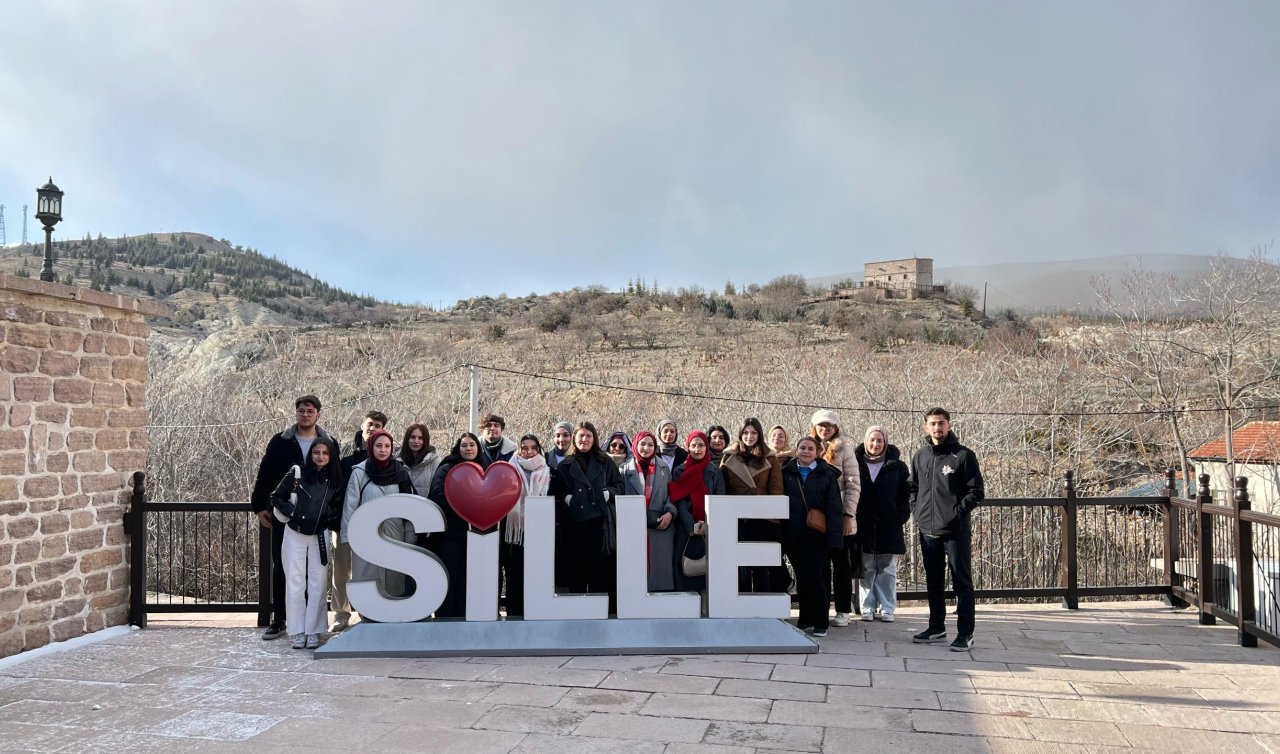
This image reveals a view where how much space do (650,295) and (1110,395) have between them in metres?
36.9

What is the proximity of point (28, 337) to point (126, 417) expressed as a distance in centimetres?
116

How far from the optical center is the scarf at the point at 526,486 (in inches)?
278

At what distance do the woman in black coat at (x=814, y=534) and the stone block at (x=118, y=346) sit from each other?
569cm

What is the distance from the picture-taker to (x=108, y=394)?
721cm

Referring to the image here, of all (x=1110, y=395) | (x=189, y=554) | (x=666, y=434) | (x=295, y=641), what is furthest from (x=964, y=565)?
(x=1110, y=395)

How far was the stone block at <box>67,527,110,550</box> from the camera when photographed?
6.80 metres

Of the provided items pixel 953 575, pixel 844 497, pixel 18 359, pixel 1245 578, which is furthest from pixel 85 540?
pixel 1245 578

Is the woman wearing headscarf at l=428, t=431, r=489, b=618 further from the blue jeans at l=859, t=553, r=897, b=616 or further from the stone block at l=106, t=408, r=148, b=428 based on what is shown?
the blue jeans at l=859, t=553, r=897, b=616

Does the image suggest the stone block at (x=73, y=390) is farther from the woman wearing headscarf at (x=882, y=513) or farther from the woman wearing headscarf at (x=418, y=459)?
the woman wearing headscarf at (x=882, y=513)

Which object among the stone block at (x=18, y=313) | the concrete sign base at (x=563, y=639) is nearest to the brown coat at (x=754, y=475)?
the concrete sign base at (x=563, y=639)

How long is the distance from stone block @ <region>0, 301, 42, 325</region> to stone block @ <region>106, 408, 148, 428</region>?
104cm

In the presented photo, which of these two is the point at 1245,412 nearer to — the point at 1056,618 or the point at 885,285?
the point at 1056,618

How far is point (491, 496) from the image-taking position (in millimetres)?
6586

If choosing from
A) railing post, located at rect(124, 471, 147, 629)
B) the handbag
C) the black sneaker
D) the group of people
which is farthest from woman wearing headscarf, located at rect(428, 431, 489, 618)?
the black sneaker
